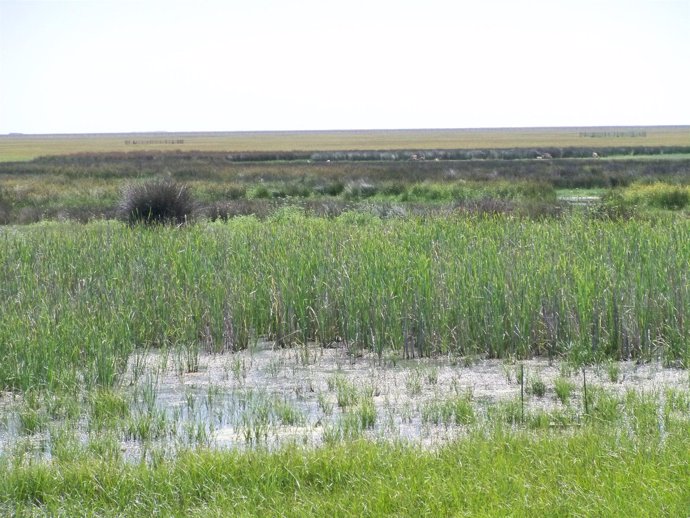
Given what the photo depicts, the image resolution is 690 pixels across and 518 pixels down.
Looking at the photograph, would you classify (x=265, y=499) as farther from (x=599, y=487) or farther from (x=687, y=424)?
Answer: (x=687, y=424)

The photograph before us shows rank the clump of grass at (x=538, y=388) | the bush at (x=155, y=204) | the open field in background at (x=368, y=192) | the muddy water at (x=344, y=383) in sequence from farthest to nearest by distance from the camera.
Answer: the open field in background at (x=368, y=192), the bush at (x=155, y=204), the clump of grass at (x=538, y=388), the muddy water at (x=344, y=383)

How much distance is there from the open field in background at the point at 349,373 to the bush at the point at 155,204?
375 centimetres

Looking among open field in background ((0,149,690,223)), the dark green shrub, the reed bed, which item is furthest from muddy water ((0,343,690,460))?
the dark green shrub

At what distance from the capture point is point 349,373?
900 centimetres

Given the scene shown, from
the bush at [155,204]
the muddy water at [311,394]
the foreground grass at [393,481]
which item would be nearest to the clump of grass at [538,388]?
the muddy water at [311,394]

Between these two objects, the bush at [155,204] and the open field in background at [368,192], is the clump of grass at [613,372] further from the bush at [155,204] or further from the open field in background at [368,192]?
the open field in background at [368,192]

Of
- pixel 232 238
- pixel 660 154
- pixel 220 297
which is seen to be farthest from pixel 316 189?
pixel 660 154

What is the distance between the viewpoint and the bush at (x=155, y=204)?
65.9 feet

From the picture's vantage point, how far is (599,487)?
514 cm

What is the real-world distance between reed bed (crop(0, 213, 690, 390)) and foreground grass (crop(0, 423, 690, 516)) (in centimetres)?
259

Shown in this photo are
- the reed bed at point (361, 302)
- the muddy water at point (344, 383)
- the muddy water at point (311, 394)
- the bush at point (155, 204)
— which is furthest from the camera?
the bush at point (155, 204)

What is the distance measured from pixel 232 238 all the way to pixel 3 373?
7171mm

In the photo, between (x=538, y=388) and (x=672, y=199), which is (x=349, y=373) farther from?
(x=672, y=199)

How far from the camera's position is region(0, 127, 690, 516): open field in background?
544 centimetres
